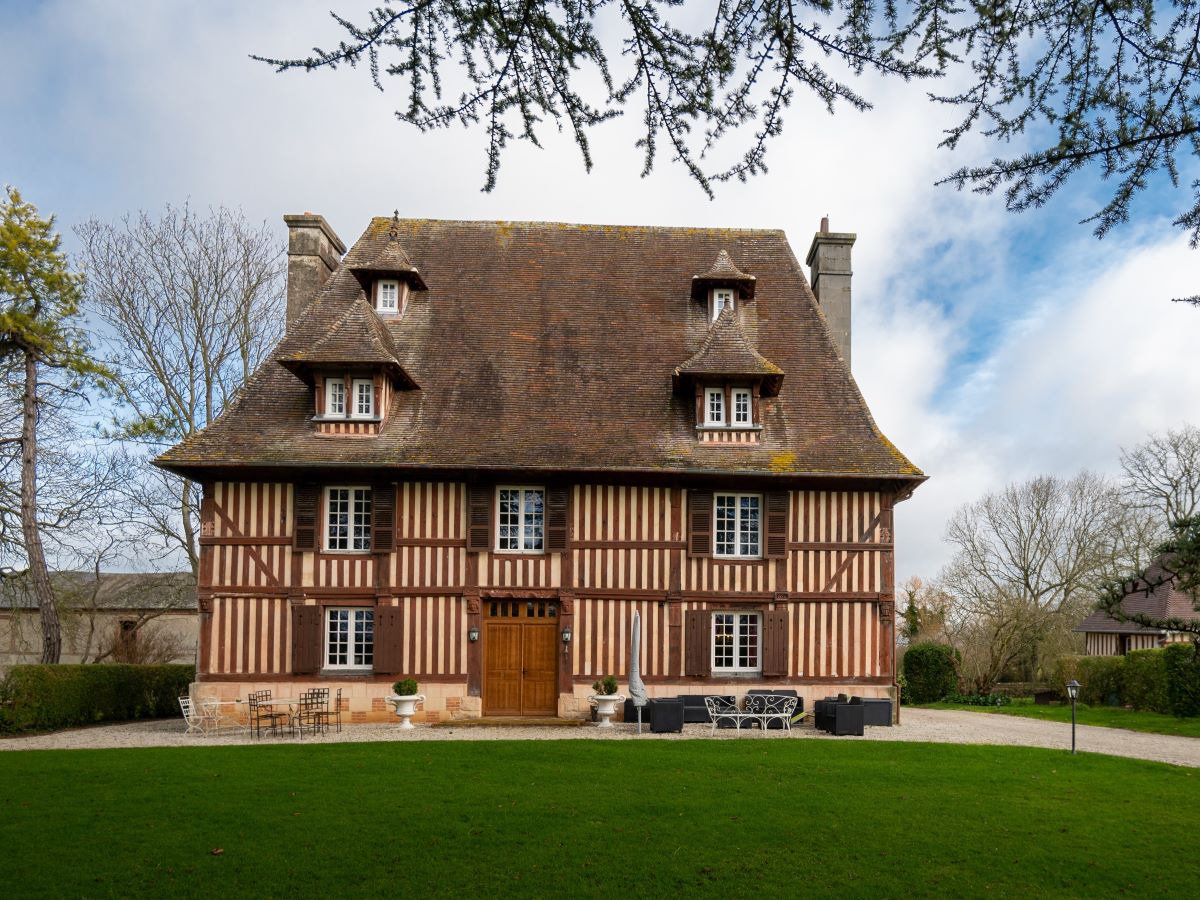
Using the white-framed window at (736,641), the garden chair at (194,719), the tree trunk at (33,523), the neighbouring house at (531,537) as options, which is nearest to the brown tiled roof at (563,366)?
the neighbouring house at (531,537)

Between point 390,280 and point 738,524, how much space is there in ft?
25.5

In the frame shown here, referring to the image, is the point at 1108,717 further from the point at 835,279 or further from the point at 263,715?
the point at 263,715

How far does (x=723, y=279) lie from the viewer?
57.2ft

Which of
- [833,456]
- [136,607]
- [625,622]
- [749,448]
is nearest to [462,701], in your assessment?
[625,622]

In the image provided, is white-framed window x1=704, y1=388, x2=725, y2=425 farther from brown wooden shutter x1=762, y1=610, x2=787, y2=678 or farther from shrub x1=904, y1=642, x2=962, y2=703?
shrub x1=904, y1=642, x2=962, y2=703

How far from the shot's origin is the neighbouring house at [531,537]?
1519cm

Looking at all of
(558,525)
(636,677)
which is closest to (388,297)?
(558,525)

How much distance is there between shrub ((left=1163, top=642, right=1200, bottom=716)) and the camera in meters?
18.8

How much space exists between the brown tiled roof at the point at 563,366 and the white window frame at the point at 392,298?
23 centimetres

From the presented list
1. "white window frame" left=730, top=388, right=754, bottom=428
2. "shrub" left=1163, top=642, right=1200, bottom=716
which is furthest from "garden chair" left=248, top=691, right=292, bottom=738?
"shrub" left=1163, top=642, right=1200, bottom=716

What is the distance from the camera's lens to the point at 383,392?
15.7m

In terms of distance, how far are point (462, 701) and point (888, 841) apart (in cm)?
867

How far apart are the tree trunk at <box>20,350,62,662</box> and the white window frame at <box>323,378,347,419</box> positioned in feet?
21.5

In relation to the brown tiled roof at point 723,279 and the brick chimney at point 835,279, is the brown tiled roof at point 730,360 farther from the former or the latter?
the brick chimney at point 835,279
